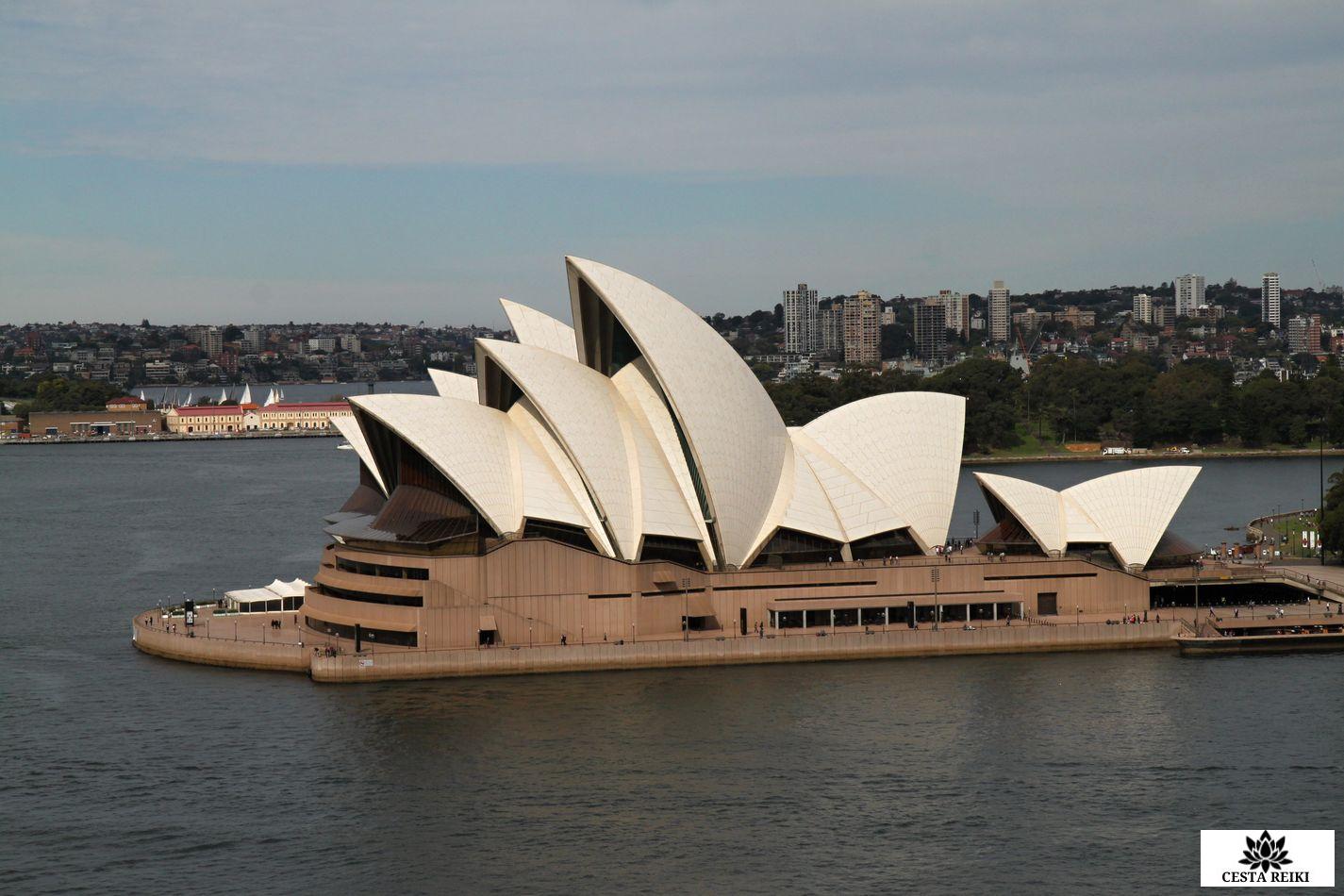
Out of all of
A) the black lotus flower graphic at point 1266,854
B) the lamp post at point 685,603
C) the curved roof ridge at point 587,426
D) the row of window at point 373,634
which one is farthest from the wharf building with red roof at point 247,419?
the black lotus flower graphic at point 1266,854

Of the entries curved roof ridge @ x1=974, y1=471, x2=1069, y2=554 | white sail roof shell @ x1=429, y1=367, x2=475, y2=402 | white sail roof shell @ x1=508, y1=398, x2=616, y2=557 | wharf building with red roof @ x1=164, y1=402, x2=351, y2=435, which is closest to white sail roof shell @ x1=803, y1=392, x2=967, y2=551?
curved roof ridge @ x1=974, y1=471, x2=1069, y2=554

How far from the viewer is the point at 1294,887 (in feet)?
96.3

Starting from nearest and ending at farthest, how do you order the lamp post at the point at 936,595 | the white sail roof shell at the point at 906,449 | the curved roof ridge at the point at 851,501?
the lamp post at the point at 936,595
the curved roof ridge at the point at 851,501
the white sail roof shell at the point at 906,449

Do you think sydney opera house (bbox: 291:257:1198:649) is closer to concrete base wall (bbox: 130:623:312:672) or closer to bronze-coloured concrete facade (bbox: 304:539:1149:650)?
bronze-coloured concrete facade (bbox: 304:539:1149:650)

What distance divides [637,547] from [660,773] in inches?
503

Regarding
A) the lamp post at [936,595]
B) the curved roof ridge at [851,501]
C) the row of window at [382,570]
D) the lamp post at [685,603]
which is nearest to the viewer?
the row of window at [382,570]

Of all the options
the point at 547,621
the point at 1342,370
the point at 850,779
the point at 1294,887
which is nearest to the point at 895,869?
the point at 850,779

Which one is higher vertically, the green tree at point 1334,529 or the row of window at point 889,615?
the green tree at point 1334,529

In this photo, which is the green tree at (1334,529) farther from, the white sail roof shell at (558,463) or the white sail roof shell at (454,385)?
the white sail roof shell at (454,385)

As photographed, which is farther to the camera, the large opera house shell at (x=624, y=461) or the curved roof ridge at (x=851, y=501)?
Answer: the curved roof ridge at (x=851, y=501)

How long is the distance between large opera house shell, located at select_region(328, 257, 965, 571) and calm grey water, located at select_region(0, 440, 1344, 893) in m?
4.92

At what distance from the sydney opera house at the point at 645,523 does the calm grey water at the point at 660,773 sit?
2965mm

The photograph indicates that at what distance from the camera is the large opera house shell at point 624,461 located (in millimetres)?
47000

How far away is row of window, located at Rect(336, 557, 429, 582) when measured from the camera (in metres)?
46.5
